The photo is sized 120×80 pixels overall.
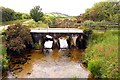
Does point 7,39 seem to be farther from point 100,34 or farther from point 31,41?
point 100,34

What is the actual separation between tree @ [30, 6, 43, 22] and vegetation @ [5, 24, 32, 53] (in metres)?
17.4

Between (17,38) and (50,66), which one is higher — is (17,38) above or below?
above

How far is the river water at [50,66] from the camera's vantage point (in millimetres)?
19359

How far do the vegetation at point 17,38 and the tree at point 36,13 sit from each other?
17.4 metres

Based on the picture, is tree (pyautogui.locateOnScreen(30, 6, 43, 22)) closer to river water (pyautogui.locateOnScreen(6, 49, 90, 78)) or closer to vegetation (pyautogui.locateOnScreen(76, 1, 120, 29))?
vegetation (pyautogui.locateOnScreen(76, 1, 120, 29))

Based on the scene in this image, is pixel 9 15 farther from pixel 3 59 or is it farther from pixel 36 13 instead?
pixel 3 59

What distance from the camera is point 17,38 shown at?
25.0 meters

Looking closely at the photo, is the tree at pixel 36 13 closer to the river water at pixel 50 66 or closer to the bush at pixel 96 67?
the river water at pixel 50 66

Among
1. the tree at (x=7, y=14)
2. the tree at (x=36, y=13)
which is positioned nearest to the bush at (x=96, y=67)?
the tree at (x=36, y=13)

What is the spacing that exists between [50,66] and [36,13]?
2446cm

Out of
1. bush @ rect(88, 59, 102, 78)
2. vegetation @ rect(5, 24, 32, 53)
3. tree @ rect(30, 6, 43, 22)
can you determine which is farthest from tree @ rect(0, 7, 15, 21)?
bush @ rect(88, 59, 102, 78)

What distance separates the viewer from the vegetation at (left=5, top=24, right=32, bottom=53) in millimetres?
24078

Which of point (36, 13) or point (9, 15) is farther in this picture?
point (36, 13)

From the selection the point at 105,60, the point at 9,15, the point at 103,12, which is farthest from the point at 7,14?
the point at 105,60
